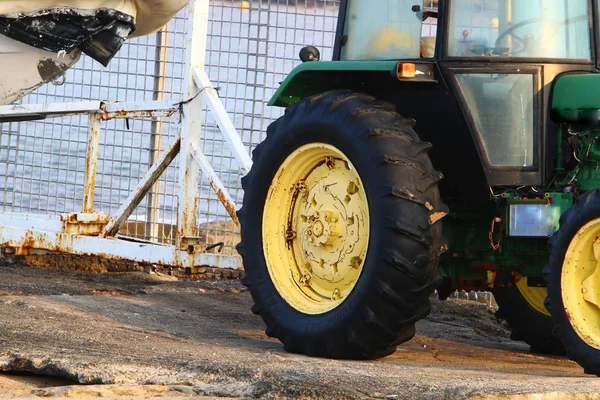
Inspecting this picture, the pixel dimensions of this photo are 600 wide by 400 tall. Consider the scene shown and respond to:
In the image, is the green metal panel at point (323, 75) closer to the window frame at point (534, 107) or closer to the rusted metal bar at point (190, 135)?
the window frame at point (534, 107)

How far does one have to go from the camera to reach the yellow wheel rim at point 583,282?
15.1ft

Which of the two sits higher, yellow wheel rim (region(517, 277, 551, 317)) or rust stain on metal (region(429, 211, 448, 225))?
rust stain on metal (region(429, 211, 448, 225))

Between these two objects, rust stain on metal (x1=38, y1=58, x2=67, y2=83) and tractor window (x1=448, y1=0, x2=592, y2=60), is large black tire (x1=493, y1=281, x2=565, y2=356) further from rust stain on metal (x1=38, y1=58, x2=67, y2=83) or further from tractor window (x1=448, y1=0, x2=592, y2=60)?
rust stain on metal (x1=38, y1=58, x2=67, y2=83)

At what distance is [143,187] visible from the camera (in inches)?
310

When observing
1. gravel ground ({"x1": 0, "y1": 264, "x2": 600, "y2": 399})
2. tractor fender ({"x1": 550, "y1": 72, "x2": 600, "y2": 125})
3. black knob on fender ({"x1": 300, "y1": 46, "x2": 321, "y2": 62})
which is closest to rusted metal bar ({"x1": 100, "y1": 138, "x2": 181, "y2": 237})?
gravel ground ({"x1": 0, "y1": 264, "x2": 600, "y2": 399})

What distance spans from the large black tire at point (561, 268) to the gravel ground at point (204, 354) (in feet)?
→ 0.48

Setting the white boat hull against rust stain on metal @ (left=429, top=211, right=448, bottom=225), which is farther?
the white boat hull

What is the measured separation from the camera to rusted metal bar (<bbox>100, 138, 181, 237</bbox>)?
7.83 meters

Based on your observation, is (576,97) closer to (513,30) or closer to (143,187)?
(513,30)

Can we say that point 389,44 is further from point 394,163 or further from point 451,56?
point 394,163

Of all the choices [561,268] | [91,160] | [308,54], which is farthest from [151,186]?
[561,268]

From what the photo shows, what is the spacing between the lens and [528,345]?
6.59 meters

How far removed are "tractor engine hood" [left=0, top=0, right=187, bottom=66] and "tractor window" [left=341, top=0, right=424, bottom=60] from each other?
1.13m

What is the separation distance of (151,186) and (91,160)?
563 mm
